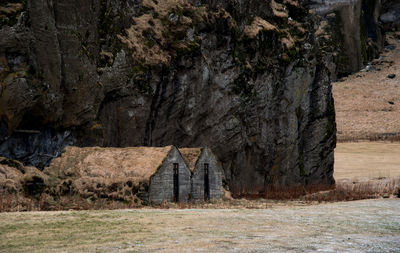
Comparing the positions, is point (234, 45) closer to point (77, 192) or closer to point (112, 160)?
point (112, 160)

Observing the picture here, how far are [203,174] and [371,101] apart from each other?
9784cm

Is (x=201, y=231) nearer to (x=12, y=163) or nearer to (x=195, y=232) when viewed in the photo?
(x=195, y=232)

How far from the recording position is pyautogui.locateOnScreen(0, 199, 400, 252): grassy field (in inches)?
609

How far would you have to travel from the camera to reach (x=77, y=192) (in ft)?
84.9

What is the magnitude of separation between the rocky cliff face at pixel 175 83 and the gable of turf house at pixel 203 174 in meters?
7.04

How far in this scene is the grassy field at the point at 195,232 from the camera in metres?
15.5

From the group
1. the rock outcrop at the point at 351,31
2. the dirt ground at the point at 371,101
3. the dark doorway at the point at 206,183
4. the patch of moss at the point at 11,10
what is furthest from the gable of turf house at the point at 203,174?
the rock outcrop at the point at 351,31

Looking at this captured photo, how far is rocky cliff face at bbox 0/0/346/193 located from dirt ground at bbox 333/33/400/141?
4970cm

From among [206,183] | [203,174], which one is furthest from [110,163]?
[206,183]

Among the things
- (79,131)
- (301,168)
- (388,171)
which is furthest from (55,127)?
(388,171)

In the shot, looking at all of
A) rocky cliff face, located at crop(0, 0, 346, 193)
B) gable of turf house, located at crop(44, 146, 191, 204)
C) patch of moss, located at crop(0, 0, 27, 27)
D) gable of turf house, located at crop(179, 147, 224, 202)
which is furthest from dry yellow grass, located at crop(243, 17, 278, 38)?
gable of turf house, located at crop(44, 146, 191, 204)

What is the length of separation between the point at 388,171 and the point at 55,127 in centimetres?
4215

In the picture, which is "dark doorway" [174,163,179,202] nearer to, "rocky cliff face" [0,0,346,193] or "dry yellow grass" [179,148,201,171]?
"dry yellow grass" [179,148,201,171]

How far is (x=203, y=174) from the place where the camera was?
30.2 meters
